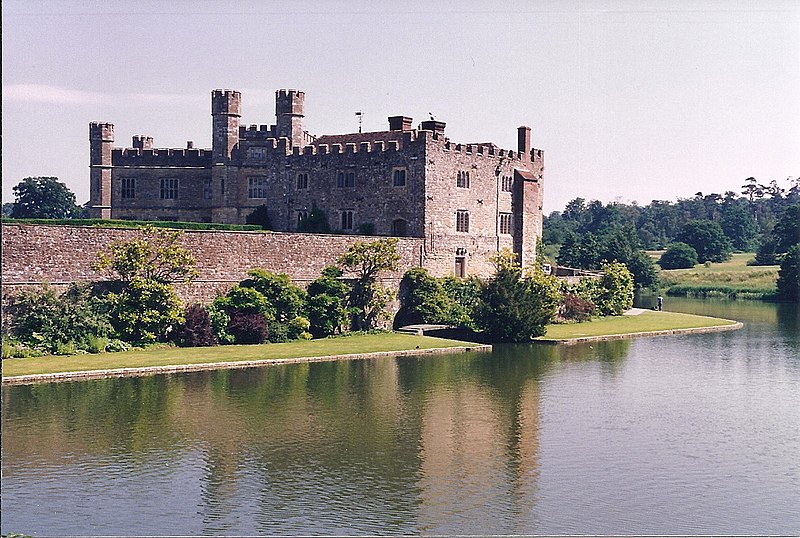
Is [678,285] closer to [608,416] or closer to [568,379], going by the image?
[568,379]

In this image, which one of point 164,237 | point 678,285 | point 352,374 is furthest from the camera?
point 678,285

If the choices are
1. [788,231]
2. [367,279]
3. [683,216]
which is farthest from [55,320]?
[683,216]

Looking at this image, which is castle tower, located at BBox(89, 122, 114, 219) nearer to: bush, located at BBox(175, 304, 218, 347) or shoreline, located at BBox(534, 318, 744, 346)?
bush, located at BBox(175, 304, 218, 347)

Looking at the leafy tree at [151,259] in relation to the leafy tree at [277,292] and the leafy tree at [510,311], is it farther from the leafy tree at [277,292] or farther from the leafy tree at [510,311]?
the leafy tree at [510,311]

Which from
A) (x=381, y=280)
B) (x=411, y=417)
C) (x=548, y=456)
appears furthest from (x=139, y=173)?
(x=548, y=456)

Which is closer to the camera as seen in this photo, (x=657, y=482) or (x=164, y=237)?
(x=657, y=482)

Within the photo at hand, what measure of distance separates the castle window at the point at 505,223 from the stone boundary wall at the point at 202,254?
25.0ft

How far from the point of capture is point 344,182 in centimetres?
5053

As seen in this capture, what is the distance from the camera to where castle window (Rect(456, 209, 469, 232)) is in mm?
49812

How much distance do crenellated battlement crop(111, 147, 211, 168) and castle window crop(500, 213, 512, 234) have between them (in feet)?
58.4

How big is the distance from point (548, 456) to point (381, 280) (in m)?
23.2

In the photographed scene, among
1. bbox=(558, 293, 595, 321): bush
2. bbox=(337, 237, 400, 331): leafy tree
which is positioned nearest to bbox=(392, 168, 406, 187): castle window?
bbox=(337, 237, 400, 331): leafy tree

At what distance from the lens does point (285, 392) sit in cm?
2748

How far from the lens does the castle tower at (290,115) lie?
186ft
